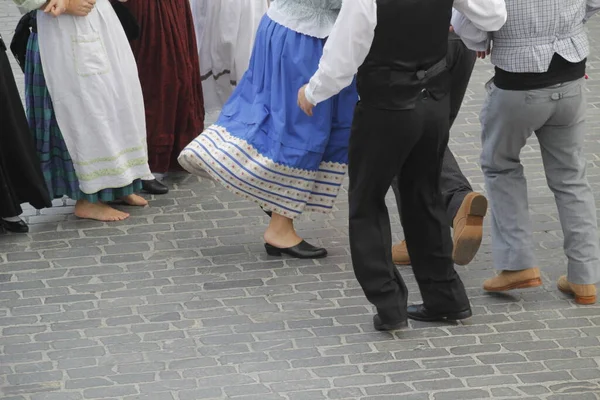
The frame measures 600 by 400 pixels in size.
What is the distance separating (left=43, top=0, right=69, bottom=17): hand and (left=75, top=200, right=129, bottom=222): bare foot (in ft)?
3.65

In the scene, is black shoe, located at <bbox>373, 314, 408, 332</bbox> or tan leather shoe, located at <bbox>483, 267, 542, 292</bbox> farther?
tan leather shoe, located at <bbox>483, 267, 542, 292</bbox>

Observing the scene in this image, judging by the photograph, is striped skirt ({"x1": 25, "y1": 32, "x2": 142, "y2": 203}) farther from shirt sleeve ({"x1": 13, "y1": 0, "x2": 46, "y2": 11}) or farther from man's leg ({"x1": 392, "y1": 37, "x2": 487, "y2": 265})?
man's leg ({"x1": 392, "y1": 37, "x2": 487, "y2": 265})

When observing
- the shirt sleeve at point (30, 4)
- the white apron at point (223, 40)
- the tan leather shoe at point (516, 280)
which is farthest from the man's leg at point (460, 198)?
the shirt sleeve at point (30, 4)

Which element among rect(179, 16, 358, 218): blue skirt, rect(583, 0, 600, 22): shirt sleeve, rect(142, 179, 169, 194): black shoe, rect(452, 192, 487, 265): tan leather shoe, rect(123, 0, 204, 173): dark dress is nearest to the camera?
rect(583, 0, 600, 22): shirt sleeve

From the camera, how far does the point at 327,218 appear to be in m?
6.36

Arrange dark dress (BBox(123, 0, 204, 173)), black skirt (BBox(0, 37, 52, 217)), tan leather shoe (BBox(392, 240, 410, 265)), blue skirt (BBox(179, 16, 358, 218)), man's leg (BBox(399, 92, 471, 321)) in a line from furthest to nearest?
dark dress (BBox(123, 0, 204, 173))
black skirt (BBox(0, 37, 52, 217))
tan leather shoe (BBox(392, 240, 410, 265))
blue skirt (BBox(179, 16, 358, 218))
man's leg (BBox(399, 92, 471, 321))

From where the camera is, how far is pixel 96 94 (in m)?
6.06

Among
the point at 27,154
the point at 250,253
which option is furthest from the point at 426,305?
the point at 27,154

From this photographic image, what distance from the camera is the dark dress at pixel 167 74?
21.3 feet

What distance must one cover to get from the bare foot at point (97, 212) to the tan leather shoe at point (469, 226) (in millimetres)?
1989

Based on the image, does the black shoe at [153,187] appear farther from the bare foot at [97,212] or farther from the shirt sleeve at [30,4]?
the shirt sleeve at [30,4]

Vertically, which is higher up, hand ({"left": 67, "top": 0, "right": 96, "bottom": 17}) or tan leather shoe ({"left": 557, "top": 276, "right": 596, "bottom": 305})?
hand ({"left": 67, "top": 0, "right": 96, "bottom": 17})

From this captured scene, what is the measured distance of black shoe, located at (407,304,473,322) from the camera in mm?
5105

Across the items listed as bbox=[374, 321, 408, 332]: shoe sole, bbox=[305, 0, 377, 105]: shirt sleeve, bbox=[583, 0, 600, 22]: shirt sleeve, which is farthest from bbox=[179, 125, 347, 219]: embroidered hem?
bbox=[583, 0, 600, 22]: shirt sleeve
